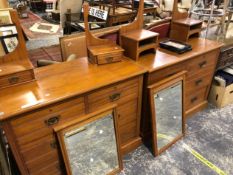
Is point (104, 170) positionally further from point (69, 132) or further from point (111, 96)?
point (111, 96)

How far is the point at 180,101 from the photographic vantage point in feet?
6.11

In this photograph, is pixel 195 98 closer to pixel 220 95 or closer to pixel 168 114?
pixel 220 95

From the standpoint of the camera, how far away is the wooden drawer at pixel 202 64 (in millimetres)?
1873

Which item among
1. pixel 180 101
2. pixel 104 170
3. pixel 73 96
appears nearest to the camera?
pixel 73 96

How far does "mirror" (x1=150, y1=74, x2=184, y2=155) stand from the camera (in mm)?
1666

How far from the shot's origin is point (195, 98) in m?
2.17

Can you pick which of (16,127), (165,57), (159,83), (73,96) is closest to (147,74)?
(159,83)

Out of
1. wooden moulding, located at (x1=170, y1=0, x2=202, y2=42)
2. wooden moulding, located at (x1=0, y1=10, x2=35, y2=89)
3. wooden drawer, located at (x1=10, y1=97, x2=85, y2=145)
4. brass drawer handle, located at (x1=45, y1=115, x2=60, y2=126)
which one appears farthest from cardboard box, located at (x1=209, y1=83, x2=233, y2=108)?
wooden moulding, located at (x1=0, y1=10, x2=35, y2=89)

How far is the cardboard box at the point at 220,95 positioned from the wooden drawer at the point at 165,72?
0.70 meters


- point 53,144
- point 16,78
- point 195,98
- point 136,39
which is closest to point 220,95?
point 195,98

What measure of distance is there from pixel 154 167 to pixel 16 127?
1.09 meters

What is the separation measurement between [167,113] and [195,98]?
1.78 ft

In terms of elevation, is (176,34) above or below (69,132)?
above

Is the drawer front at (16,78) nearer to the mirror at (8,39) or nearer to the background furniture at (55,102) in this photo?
the background furniture at (55,102)
